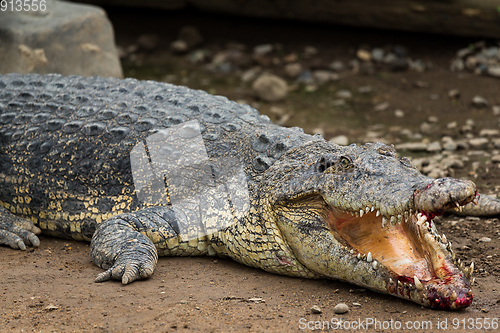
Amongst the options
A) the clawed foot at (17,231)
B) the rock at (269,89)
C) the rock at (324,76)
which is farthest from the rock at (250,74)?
the clawed foot at (17,231)

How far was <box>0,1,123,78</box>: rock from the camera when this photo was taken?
743 centimetres

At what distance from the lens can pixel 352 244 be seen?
12.3 feet

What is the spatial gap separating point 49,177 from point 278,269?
243cm

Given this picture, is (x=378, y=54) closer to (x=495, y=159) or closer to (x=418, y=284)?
(x=495, y=159)

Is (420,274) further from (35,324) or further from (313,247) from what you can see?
(35,324)

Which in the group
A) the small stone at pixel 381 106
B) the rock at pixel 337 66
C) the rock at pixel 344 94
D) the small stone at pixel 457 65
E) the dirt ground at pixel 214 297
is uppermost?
the small stone at pixel 457 65

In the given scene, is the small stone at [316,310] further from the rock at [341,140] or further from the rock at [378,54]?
the rock at [378,54]

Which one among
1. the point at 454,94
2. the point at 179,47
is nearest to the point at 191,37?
the point at 179,47

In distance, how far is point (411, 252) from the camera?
360 cm

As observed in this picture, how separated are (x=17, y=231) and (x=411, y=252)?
353 centimetres

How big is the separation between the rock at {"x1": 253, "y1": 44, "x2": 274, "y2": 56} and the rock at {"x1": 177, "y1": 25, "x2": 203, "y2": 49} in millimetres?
1367

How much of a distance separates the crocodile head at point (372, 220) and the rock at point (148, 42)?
8.07m

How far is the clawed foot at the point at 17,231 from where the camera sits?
4680 mm

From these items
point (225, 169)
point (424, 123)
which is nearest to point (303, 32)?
point (424, 123)
